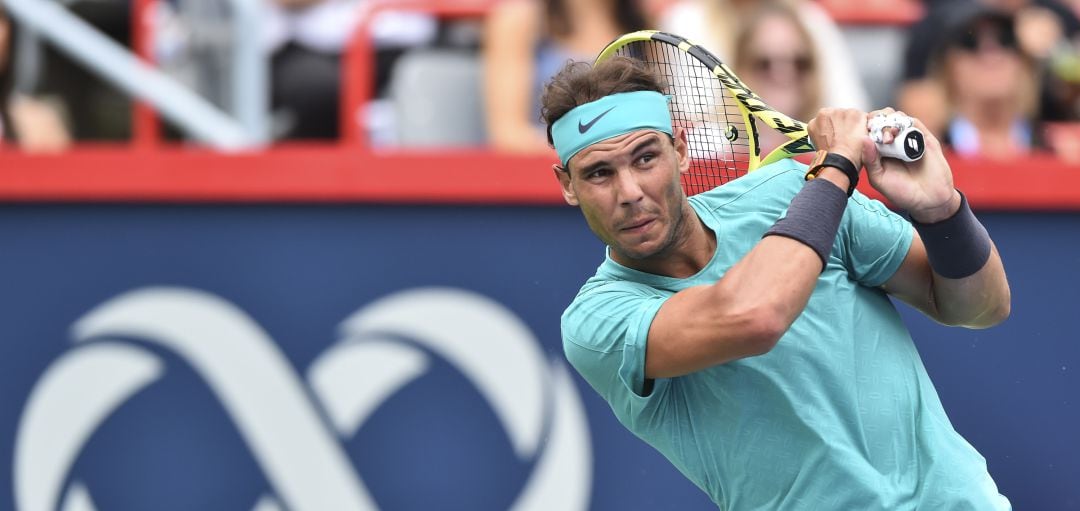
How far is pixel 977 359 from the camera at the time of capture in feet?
15.4

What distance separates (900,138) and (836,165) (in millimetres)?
133

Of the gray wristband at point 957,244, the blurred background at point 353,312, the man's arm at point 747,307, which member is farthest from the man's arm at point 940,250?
the blurred background at point 353,312

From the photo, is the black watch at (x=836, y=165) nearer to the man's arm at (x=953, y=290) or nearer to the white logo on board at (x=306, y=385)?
the man's arm at (x=953, y=290)

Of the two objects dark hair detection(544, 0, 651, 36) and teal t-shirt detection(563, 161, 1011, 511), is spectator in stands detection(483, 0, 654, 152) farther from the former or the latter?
teal t-shirt detection(563, 161, 1011, 511)

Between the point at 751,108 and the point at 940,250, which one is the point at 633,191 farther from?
the point at 940,250

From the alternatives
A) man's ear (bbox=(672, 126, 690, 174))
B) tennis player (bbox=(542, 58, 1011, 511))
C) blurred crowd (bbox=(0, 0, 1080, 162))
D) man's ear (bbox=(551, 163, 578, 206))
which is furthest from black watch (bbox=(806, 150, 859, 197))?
blurred crowd (bbox=(0, 0, 1080, 162))

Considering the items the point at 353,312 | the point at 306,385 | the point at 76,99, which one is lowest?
the point at 306,385

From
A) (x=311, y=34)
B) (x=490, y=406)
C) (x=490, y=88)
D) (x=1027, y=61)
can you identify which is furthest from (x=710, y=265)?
(x=311, y=34)

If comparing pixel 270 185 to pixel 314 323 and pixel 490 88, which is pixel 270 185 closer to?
pixel 314 323

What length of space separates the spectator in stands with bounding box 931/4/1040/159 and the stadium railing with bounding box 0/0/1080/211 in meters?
0.54

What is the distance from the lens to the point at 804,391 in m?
2.88

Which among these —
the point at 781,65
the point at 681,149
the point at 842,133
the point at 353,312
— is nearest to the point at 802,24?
the point at 781,65

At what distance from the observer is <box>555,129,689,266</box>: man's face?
291 cm

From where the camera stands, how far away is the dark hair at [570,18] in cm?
527
